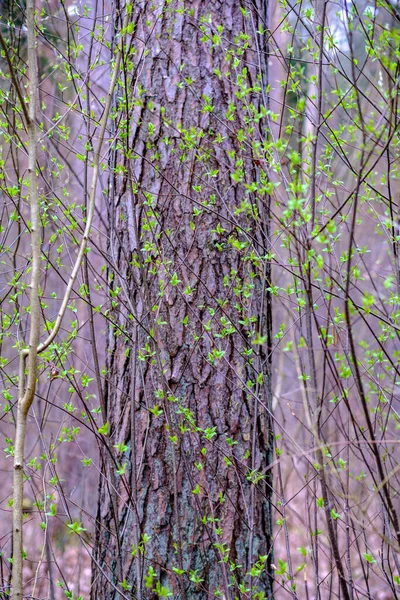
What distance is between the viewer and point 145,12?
2.30 meters

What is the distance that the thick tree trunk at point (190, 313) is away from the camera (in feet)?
6.68

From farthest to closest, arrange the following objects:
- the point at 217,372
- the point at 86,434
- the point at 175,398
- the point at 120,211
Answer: the point at 86,434
the point at 120,211
the point at 217,372
the point at 175,398

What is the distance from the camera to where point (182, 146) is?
212 centimetres

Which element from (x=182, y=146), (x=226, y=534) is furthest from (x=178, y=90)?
(x=226, y=534)

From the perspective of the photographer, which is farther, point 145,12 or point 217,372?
point 145,12

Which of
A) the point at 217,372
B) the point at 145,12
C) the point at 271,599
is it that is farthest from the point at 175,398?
the point at 145,12

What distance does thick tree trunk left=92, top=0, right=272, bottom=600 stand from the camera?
2037 millimetres

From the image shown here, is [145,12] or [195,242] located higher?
[145,12]

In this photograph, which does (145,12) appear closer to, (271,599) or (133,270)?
(133,270)

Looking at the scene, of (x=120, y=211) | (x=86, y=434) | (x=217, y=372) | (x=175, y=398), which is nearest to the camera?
(x=175, y=398)

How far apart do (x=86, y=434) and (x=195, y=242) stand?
3899mm

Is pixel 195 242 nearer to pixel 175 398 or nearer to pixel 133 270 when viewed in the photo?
pixel 133 270

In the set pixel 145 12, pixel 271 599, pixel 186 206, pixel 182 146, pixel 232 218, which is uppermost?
pixel 145 12

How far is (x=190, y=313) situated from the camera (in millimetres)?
2170
